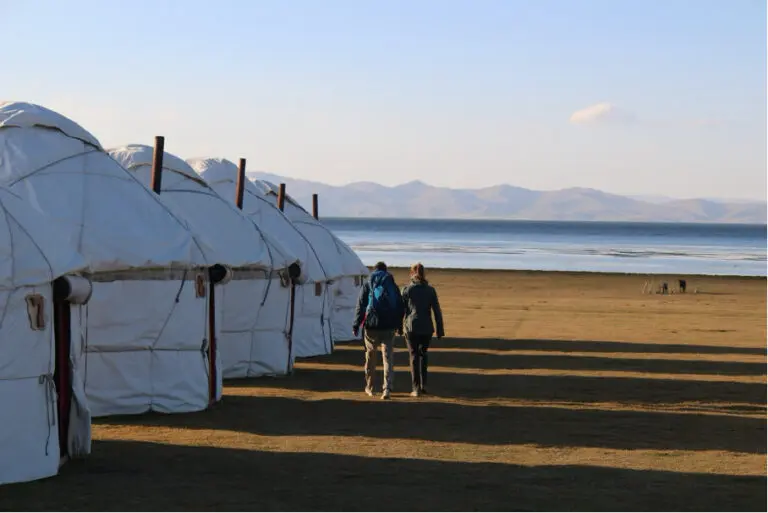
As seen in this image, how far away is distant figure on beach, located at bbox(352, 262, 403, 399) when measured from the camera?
668 inches

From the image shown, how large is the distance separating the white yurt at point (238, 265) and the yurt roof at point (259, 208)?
2793mm

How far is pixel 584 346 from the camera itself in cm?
2662

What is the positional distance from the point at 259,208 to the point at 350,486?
524 inches

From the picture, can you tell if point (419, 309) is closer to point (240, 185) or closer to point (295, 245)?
point (240, 185)

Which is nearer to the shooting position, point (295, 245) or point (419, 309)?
point (419, 309)

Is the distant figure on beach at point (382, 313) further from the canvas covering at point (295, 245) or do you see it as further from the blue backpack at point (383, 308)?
the canvas covering at point (295, 245)

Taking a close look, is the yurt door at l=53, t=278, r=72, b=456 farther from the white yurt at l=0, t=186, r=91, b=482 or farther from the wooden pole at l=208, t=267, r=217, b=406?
the wooden pole at l=208, t=267, r=217, b=406

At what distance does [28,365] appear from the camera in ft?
37.4

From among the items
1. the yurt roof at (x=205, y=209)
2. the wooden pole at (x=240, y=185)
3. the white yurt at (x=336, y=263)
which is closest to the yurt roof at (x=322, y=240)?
the white yurt at (x=336, y=263)

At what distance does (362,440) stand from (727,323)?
72.6 feet

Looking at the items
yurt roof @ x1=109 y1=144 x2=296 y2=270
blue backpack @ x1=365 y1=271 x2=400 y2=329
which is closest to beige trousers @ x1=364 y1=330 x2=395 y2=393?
blue backpack @ x1=365 y1=271 x2=400 y2=329

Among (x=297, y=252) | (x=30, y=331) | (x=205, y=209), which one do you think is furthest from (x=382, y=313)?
(x=297, y=252)

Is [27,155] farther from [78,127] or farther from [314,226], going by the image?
[314,226]

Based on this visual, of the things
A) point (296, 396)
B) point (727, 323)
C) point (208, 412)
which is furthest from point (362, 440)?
point (727, 323)
